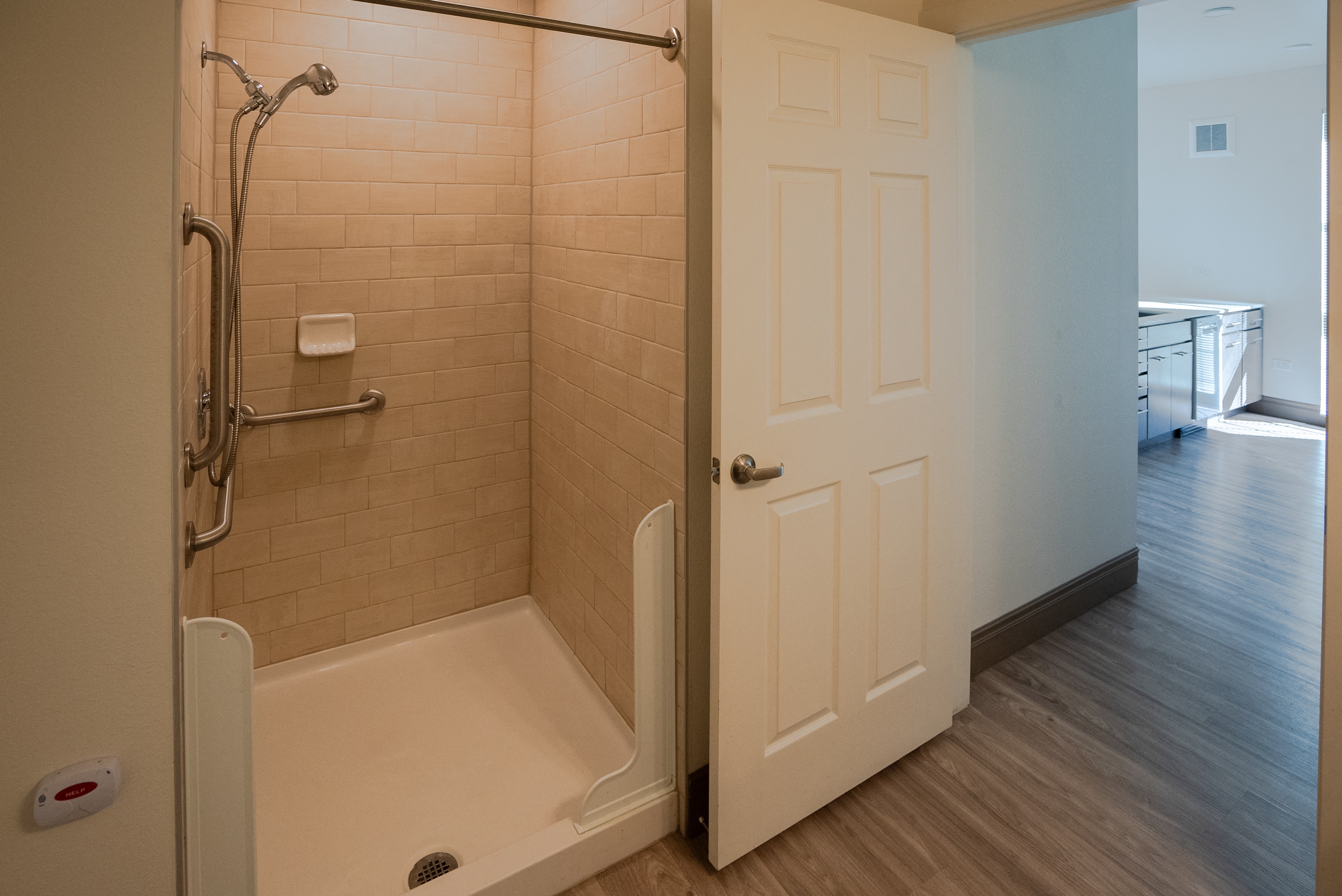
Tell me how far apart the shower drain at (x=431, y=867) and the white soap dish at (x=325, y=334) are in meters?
1.58

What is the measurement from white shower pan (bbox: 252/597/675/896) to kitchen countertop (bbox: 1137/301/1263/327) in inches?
177

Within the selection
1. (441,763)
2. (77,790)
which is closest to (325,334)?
(441,763)

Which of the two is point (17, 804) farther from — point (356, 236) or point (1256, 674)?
point (1256, 674)

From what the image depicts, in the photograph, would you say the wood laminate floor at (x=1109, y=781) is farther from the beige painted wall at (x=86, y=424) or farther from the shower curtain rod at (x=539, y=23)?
the shower curtain rod at (x=539, y=23)

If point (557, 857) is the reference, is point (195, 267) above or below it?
above

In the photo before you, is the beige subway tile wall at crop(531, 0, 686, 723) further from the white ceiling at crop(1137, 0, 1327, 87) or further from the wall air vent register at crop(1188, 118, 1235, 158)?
the wall air vent register at crop(1188, 118, 1235, 158)

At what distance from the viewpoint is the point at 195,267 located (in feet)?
5.74

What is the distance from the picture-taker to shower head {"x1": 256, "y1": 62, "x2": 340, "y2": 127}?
191cm

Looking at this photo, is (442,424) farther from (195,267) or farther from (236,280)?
(195,267)

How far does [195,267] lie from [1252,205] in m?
7.27

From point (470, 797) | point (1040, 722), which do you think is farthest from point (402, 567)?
point (1040, 722)

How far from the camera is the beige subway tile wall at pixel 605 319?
1948mm

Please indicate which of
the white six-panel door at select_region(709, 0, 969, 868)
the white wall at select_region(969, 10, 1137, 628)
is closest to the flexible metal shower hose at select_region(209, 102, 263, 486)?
the white six-panel door at select_region(709, 0, 969, 868)

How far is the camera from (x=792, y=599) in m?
1.88
